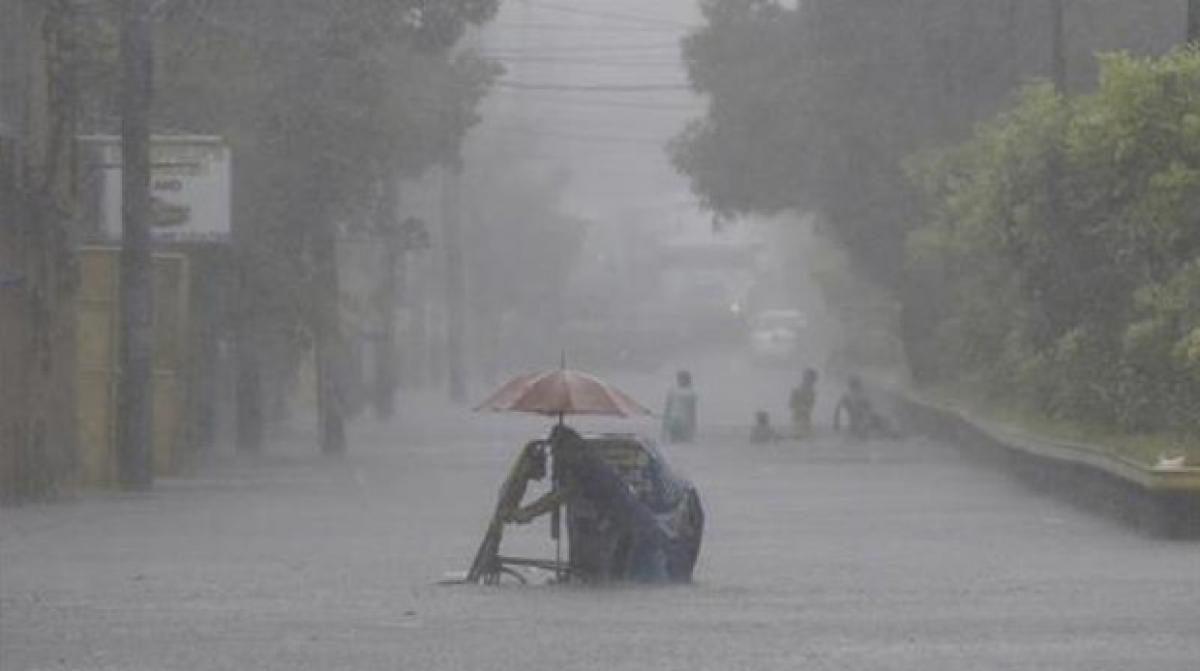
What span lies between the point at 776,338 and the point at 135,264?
7582cm

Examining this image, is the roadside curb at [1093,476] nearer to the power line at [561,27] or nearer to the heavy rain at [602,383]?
the heavy rain at [602,383]

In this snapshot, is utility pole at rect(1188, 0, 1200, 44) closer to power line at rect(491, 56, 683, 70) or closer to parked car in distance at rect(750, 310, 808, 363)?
power line at rect(491, 56, 683, 70)

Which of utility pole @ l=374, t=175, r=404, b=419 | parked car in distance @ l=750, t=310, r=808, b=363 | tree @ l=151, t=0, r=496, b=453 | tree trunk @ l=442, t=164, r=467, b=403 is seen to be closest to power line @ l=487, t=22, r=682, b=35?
parked car in distance @ l=750, t=310, r=808, b=363

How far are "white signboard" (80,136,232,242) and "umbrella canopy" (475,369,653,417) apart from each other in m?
17.5

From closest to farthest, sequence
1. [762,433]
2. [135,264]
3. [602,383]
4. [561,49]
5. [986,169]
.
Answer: [602,383]
[135,264]
[986,169]
[762,433]
[561,49]

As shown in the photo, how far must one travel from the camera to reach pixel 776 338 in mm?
117062

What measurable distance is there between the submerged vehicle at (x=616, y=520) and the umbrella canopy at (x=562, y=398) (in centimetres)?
25

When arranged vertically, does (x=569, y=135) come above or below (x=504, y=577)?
above

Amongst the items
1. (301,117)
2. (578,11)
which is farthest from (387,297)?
(578,11)

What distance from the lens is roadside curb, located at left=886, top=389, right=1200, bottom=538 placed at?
30.7 metres

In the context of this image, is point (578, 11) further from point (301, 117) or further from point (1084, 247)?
point (1084, 247)

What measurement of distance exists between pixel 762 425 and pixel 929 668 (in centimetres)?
4037

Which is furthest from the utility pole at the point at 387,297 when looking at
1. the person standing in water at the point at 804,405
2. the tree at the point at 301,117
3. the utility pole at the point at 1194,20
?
the utility pole at the point at 1194,20

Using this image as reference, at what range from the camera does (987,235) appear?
46.2 meters
